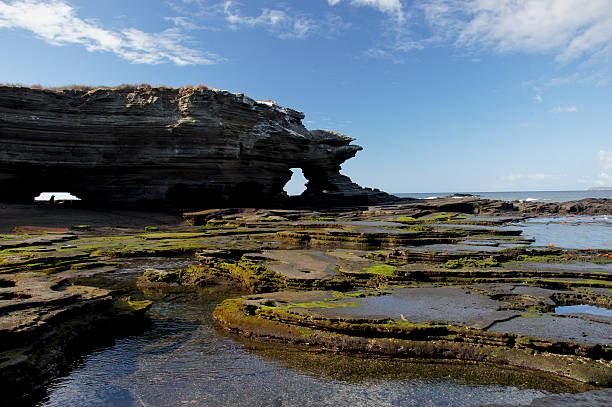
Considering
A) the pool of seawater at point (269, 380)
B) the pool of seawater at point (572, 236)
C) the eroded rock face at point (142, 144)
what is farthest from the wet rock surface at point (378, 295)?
the eroded rock face at point (142, 144)

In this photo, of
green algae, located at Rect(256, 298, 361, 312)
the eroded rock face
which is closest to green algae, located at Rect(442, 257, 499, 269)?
green algae, located at Rect(256, 298, 361, 312)

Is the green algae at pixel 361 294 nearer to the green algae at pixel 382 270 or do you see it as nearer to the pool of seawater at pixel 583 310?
the green algae at pixel 382 270

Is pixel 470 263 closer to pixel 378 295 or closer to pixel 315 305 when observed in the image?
pixel 378 295

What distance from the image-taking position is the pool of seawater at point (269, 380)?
5000 millimetres

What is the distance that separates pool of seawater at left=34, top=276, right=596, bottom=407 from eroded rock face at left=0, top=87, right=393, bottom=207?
99.2 ft

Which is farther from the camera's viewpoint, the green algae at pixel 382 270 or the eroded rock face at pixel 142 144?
the eroded rock face at pixel 142 144

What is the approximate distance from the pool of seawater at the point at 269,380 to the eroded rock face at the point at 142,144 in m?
30.2

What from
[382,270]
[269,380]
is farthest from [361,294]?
[269,380]

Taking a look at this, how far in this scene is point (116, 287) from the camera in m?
11.4

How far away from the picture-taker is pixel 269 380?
5.57 metres

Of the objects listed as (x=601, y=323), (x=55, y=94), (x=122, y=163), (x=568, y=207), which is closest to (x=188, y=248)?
(x=601, y=323)

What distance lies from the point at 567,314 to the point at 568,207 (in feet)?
173

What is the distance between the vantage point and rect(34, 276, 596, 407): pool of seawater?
16.4ft

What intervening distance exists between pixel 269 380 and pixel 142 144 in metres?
32.8
